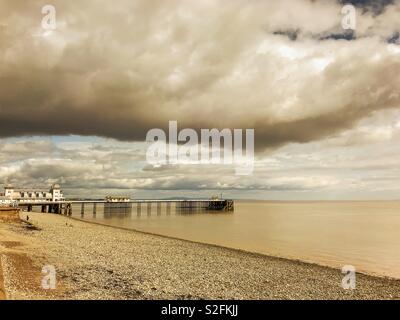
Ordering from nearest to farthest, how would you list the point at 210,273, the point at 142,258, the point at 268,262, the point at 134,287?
1. the point at 134,287
2. the point at 210,273
3. the point at 142,258
4. the point at 268,262

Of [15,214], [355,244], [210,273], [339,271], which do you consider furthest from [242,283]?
[15,214]

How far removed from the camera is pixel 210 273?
19.3 meters

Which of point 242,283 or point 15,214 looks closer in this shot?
point 242,283

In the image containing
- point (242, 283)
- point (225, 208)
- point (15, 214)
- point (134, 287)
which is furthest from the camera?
point (225, 208)

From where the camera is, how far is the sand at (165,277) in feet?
46.9

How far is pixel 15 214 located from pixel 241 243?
94.8 feet

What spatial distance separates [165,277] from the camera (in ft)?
57.7

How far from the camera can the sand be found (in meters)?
14.3

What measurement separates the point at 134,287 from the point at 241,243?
23762 mm

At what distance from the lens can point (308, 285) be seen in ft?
59.0

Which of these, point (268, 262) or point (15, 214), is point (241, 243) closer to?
point (268, 262)
